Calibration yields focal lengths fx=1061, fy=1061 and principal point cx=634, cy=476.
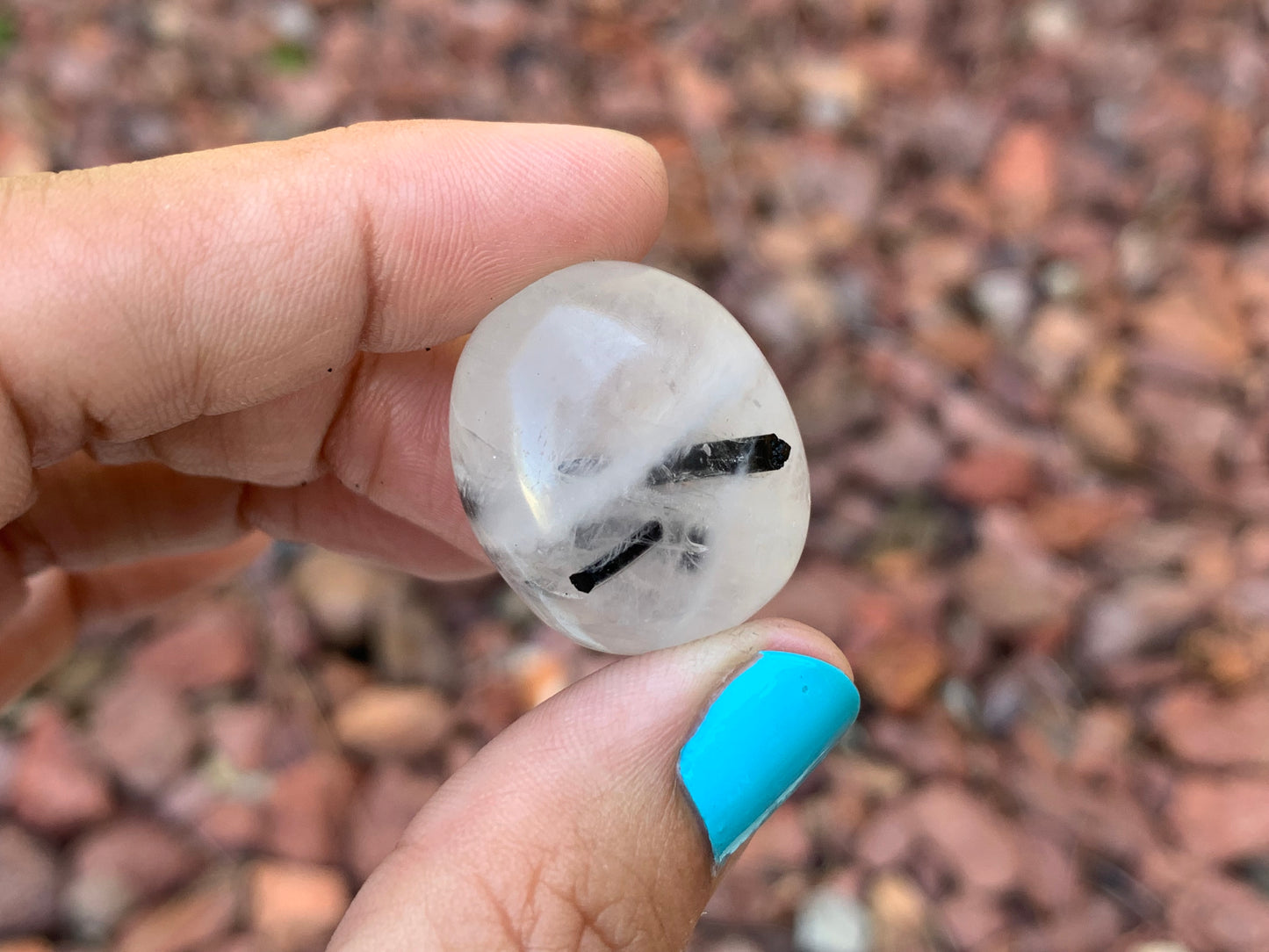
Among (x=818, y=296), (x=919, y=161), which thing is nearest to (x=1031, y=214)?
(x=919, y=161)

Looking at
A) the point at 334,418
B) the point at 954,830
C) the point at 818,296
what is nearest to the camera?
the point at 334,418

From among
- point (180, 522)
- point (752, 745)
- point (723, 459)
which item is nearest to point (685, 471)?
point (723, 459)

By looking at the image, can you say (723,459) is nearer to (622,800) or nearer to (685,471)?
(685,471)

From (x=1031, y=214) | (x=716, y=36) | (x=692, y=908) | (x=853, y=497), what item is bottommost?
(x=853, y=497)

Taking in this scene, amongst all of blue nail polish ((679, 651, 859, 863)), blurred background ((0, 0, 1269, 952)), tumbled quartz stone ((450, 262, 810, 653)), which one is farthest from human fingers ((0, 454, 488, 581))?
blue nail polish ((679, 651, 859, 863))

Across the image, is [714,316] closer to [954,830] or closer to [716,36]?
[954,830]

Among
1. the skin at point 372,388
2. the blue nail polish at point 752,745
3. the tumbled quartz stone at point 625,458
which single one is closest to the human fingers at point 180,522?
the skin at point 372,388
